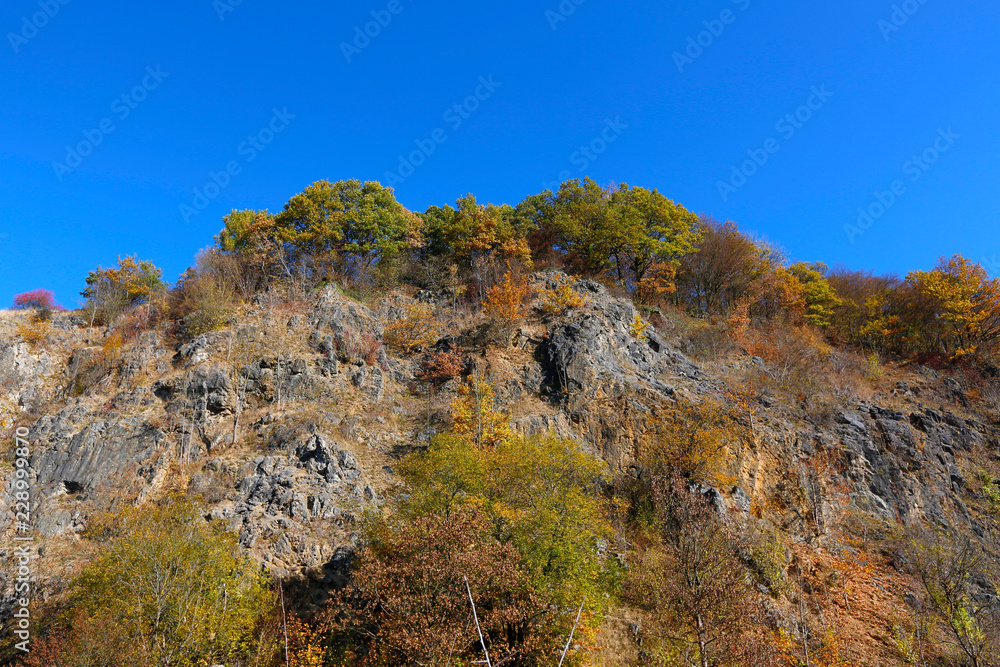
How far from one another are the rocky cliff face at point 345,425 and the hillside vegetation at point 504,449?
15 centimetres

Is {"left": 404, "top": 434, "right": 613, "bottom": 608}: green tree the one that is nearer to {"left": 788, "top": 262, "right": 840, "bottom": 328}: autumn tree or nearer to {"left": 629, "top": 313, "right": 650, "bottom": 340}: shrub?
{"left": 629, "top": 313, "right": 650, "bottom": 340}: shrub

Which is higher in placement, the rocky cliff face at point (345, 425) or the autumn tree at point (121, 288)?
the autumn tree at point (121, 288)

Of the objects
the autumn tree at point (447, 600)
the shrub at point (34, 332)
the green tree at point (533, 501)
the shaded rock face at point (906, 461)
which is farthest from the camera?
the shrub at point (34, 332)

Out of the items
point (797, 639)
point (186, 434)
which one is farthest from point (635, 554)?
point (186, 434)

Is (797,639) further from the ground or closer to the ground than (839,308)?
closer to the ground

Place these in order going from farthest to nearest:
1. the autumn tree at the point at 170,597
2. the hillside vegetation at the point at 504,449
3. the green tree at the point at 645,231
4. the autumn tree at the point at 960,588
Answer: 1. the green tree at the point at 645,231
2. the autumn tree at the point at 960,588
3. the hillside vegetation at the point at 504,449
4. the autumn tree at the point at 170,597

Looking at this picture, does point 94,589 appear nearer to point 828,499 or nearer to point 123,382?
point 123,382

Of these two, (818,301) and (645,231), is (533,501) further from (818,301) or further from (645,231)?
(818,301)

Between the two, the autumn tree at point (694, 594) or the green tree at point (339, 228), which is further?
the green tree at point (339, 228)

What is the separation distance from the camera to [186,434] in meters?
22.9

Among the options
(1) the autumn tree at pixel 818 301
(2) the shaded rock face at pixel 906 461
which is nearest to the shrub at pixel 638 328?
(2) the shaded rock face at pixel 906 461

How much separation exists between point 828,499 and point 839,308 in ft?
84.8

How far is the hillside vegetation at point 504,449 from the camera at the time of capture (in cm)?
1450

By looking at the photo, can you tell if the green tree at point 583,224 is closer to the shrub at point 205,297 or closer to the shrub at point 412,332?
the shrub at point 412,332
